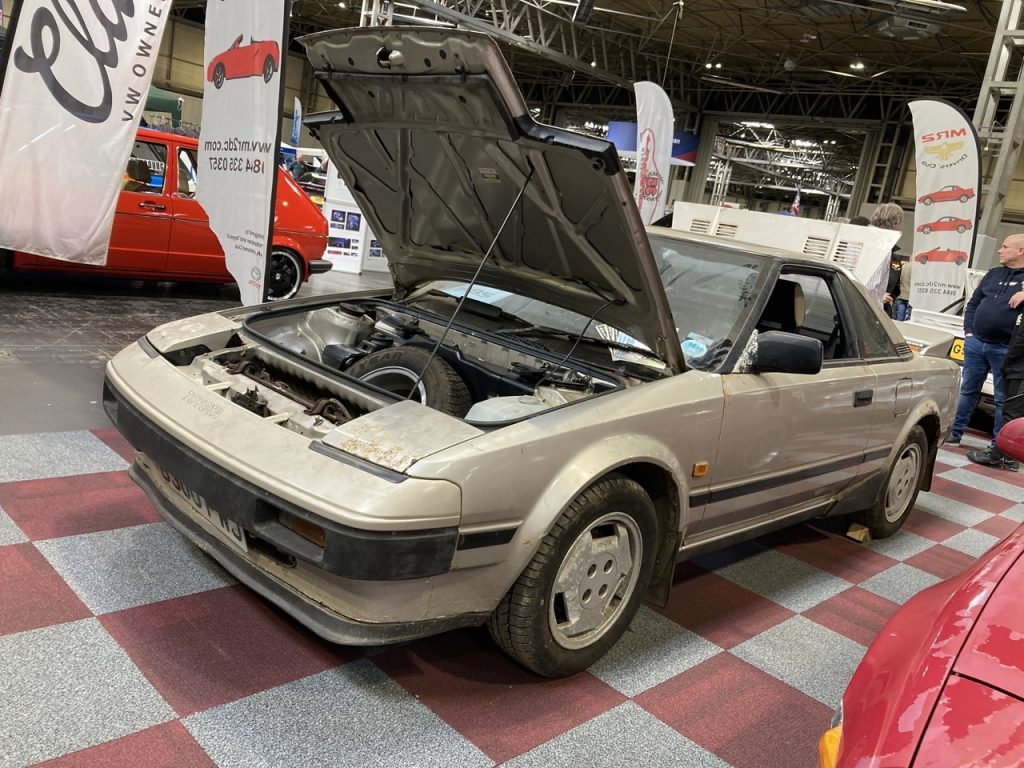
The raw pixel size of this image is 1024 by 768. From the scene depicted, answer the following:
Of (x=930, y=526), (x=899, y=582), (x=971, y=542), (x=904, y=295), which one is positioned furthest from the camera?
(x=904, y=295)

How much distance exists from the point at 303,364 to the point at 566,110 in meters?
28.0

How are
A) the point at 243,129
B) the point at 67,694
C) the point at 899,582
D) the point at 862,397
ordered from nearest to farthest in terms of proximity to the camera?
the point at 67,694 < the point at 862,397 < the point at 899,582 < the point at 243,129

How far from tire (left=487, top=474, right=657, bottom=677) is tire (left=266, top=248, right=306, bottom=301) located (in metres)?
6.39

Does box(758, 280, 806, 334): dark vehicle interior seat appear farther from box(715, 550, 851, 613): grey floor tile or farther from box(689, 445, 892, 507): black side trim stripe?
box(715, 550, 851, 613): grey floor tile

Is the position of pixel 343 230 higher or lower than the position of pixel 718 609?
higher

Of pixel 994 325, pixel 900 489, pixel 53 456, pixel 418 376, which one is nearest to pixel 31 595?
pixel 53 456

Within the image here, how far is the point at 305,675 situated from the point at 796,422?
1.98m

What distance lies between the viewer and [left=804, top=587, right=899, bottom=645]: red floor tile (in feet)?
10.2

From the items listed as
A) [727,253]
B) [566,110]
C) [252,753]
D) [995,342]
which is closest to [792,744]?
[252,753]

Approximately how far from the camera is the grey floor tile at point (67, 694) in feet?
6.02

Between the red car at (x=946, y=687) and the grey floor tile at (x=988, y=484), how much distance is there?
449 centimetres

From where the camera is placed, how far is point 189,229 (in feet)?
23.7

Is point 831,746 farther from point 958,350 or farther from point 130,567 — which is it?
point 958,350

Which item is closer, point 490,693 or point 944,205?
point 490,693
